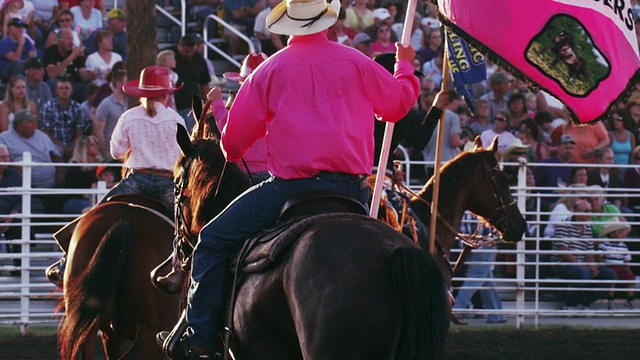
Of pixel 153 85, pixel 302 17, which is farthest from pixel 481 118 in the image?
pixel 302 17

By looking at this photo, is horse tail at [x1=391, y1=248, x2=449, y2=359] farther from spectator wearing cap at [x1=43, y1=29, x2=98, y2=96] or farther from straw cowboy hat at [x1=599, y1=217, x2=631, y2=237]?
spectator wearing cap at [x1=43, y1=29, x2=98, y2=96]

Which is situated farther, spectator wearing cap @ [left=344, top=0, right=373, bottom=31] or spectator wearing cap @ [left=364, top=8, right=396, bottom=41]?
spectator wearing cap @ [left=344, top=0, right=373, bottom=31]

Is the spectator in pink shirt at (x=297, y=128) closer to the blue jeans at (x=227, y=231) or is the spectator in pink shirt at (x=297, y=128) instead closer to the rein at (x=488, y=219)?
the blue jeans at (x=227, y=231)

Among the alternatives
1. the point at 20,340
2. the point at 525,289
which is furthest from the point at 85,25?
the point at 525,289

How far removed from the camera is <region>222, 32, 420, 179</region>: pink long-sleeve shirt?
6.13m

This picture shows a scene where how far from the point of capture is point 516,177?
1501 cm

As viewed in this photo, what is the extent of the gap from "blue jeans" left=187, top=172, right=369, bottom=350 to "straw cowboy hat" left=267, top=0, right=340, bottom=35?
2.50ft

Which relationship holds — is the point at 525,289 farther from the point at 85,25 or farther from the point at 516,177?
the point at 85,25

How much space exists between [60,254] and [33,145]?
1407 mm

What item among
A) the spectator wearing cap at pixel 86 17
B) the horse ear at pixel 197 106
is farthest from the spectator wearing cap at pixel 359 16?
the horse ear at pixel 197 106

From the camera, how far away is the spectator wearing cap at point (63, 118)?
1460 cm

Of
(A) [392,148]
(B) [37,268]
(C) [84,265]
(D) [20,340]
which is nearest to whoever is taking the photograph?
(C) [84,265]

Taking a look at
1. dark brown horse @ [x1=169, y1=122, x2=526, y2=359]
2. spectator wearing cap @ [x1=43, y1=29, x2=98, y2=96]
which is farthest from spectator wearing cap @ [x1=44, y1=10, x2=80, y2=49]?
dark brown horse @ [x1=169, y1=122, x2=526, y2=359]

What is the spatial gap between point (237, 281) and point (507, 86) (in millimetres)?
11486
